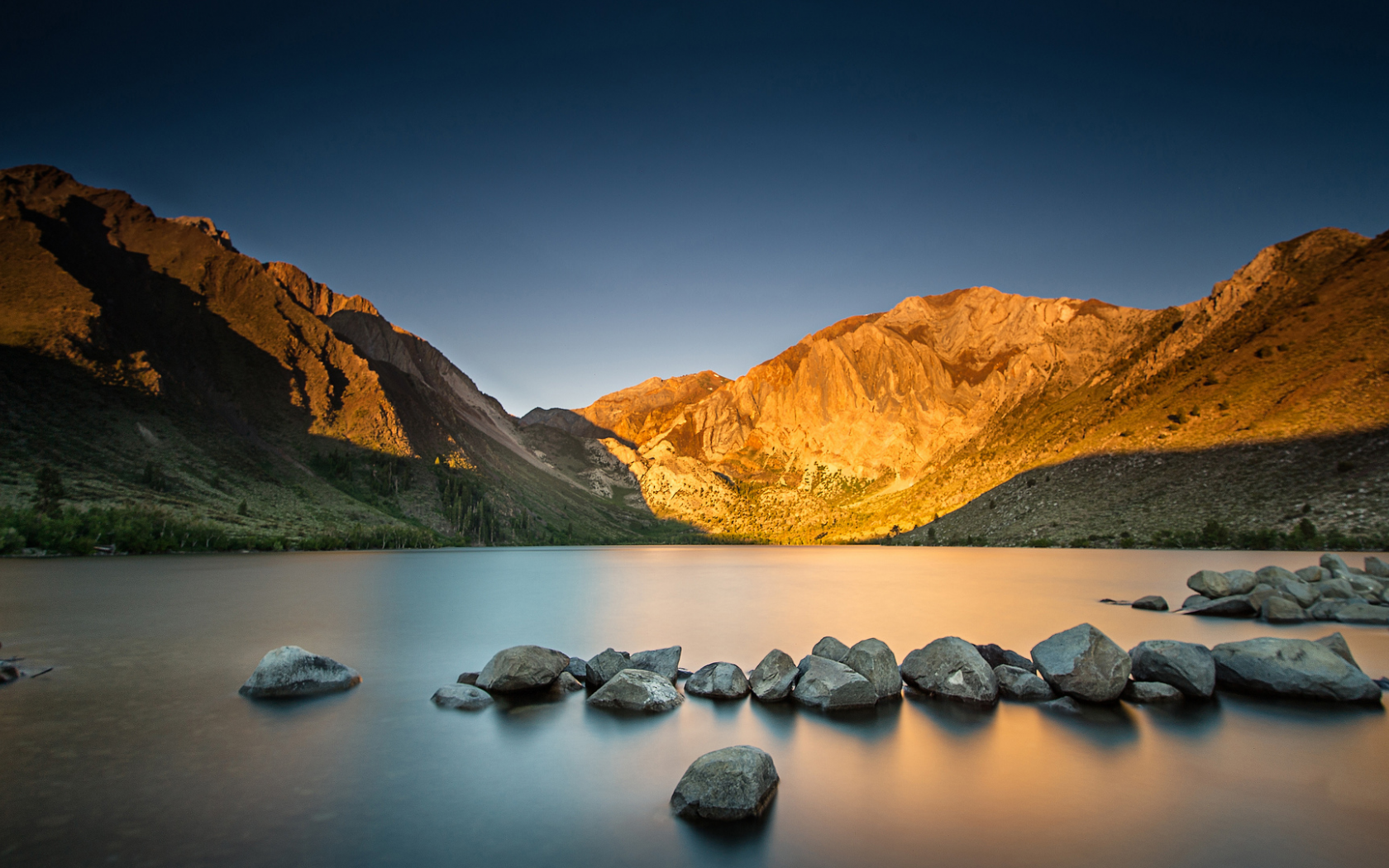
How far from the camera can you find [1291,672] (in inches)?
571

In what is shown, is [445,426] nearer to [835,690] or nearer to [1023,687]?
[835,690]

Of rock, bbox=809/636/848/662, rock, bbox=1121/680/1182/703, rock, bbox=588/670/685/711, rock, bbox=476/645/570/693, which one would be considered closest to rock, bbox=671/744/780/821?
rock, bbox=588/670/685/711

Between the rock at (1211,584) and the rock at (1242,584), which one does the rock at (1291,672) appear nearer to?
the rock at (1211,584)

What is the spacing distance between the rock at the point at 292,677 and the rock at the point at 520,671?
396 cm

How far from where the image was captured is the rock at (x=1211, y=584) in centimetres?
2897

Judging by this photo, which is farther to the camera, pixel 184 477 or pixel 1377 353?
pixel 184 477

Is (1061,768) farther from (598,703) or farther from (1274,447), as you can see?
(1274,447)

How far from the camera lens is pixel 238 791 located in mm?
9695

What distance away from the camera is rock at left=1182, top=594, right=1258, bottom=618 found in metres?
27.6

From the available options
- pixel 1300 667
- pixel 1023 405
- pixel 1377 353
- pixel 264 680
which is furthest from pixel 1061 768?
pixel 1023 405

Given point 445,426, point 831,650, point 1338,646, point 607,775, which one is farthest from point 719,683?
point 445,426

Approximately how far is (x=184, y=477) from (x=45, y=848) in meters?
121

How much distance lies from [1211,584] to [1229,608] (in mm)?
1570

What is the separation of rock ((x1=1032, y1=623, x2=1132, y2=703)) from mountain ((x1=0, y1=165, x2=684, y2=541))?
10279cm
